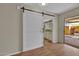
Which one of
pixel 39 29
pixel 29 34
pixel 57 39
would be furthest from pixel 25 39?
pixel 57 39

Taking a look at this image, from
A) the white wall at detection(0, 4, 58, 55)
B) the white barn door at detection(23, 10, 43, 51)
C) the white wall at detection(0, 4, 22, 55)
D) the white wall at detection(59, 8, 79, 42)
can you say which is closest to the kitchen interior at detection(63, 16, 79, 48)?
the white wall at detection(59, 8, 79, 42)

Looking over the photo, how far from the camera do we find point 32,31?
1.54 metres

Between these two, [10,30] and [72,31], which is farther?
[10,30]

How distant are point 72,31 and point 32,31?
57 centimetres

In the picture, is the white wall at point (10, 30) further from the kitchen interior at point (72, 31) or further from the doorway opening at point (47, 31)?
the kitchen interior at point (72, 31)

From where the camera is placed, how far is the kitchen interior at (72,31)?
138 cm

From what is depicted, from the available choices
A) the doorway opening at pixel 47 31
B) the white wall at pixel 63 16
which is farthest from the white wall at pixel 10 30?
the white wall at pixel 63 16

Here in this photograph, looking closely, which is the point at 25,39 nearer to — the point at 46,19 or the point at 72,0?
the point at 46,19

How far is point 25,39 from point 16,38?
0.46ft

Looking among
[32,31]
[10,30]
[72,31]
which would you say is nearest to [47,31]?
[32,31]

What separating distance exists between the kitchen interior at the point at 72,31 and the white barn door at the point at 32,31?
0.37m

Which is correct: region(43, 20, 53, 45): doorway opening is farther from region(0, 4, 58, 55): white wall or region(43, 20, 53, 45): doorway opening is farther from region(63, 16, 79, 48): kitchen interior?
region(63, 16, 79, 48): kitchen interior

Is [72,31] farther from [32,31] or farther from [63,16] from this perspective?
[32,31]

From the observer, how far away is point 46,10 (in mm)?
1348
